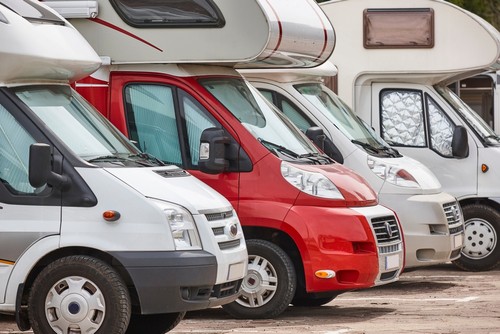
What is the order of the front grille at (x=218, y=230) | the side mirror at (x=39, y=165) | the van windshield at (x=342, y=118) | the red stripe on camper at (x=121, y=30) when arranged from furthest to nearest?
the van windshield at (x=342, y=118)
the red stripe on camper at (x=121, y=30)
the front grille at (x=218, y=230)
the side mirror at (x=39, y=165)

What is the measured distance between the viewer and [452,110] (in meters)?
16.4

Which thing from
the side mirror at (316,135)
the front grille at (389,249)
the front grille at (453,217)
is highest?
A: the side mirror at (316,135)

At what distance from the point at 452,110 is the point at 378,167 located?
2.54 metres

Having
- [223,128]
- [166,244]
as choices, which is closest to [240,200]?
[223,128]

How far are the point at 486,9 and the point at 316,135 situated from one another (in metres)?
13.7

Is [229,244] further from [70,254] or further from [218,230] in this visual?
[70,254]

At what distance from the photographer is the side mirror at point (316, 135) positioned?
1334cm

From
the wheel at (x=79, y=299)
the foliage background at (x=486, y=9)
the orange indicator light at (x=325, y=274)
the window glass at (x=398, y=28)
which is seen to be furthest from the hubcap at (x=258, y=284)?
the foliage background at (x=486, y=9)

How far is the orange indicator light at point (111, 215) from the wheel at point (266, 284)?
2.44m

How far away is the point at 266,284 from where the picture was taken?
11.9 m

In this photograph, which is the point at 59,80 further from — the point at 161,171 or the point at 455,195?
the point at 455,195

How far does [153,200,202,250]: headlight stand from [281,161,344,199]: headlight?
2.11 metres

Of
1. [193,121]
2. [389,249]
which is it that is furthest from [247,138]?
[389,249]

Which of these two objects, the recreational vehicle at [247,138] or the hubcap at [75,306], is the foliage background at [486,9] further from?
the hubcap at [75,306]
